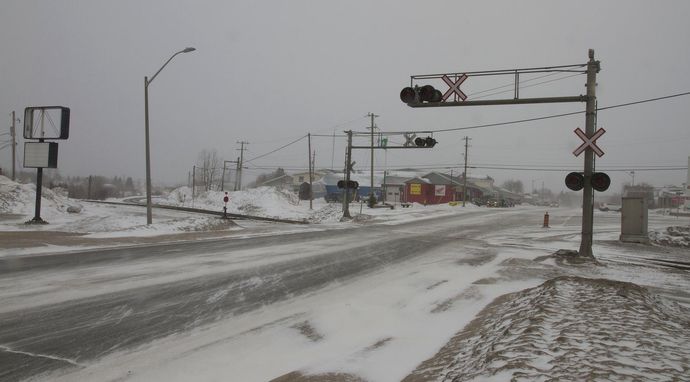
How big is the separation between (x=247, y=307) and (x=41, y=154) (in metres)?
20.8

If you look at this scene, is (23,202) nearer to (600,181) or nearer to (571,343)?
(600,181)

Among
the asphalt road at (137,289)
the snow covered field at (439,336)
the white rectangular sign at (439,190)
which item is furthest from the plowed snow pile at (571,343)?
the white rectangular sign at (439,190)

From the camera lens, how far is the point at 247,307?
7125 millimetres

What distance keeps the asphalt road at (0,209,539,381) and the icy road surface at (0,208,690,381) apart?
1.1 inches

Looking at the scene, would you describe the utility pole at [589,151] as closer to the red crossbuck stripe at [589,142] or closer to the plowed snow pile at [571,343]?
the red crossbuck stripe at [589,142]

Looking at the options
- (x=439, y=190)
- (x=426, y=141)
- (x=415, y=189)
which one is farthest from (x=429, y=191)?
(x=426, y=141)

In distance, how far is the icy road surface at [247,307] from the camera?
4.82 metres

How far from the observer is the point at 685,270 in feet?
38.4

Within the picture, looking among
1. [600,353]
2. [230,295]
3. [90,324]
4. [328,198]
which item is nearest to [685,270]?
[600,353]

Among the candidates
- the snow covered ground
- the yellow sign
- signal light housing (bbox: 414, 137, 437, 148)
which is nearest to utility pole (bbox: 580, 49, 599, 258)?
signal light housing (bbox: 414, 137, 437, 148)

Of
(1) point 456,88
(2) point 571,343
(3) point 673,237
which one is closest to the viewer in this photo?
(2) point 571,343

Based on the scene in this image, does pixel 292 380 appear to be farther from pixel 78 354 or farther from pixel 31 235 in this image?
pixel 31 235

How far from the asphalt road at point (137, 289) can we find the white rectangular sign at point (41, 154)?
12040 mm

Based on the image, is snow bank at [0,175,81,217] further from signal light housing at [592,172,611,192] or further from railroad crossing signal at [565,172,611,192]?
signal light housing at [592,172,611,192]
